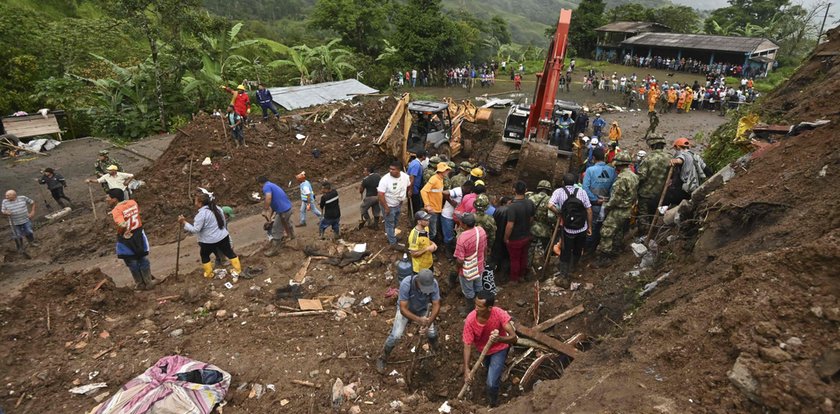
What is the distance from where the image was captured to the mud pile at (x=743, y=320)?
3156 millimetres

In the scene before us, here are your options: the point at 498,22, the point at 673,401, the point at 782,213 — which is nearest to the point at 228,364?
the point at 673,401

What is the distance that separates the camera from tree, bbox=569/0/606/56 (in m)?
42.7

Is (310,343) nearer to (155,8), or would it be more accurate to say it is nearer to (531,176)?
(531,176)

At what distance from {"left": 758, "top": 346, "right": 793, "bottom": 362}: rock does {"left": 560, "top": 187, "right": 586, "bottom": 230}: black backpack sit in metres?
3.73

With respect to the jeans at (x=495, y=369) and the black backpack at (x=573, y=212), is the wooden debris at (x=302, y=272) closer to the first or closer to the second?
the jeans at (x=495, y=369)

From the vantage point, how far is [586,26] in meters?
42.7

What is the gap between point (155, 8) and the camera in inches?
622

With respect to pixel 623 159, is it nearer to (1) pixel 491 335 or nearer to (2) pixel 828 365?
(1) pixel 491 335

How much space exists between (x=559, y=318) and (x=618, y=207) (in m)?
2.21

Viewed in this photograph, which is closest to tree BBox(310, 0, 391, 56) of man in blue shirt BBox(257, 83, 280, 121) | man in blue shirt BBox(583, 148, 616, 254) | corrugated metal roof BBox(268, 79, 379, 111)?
corrugated metal roof BBox(268, 79, 379, 111)

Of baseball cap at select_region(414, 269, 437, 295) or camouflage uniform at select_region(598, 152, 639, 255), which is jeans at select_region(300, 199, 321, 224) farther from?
camouflage uniform at select_region(598, 152, 639, 255)

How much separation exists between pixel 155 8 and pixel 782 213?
18334 millimetres

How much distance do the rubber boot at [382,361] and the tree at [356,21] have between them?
30.5m

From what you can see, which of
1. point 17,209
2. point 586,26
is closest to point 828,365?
point 17,209
